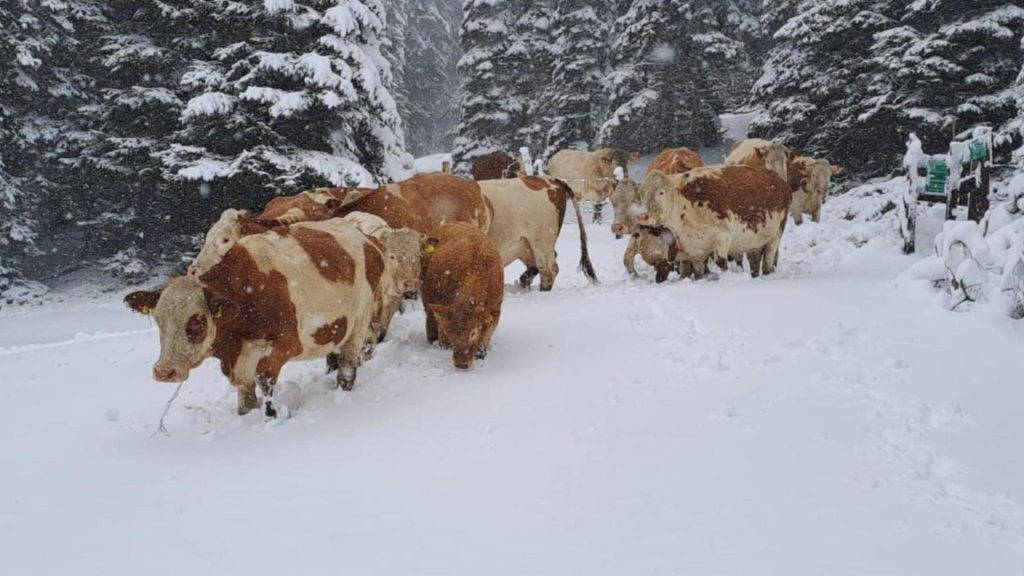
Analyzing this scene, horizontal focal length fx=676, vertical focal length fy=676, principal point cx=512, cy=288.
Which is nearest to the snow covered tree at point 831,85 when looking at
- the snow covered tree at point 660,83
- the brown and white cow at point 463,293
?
the snow covered tree at point 660,83

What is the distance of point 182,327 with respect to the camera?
3.87 meters

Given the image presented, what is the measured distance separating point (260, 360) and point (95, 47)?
16299 millimetres

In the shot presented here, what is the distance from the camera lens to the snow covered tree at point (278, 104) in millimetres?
12266

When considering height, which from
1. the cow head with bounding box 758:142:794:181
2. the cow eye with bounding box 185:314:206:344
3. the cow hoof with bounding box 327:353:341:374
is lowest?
the cow hoof with bounding box 327:353:341:374

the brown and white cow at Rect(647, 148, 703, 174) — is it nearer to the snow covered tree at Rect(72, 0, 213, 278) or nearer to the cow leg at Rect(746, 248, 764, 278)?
the cow leg at Rect(746, 248, 764, 278)

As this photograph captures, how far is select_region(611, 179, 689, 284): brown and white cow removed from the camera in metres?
8.62

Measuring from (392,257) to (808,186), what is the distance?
1274 centimetres

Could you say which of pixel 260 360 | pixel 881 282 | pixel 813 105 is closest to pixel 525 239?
pixel 881 282

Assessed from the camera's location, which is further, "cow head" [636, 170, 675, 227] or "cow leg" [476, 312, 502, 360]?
"cow head" [636, 170, 675, 227]

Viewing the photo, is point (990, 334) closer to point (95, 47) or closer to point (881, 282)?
point (881, 282)

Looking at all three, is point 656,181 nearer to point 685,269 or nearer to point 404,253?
point 685,269

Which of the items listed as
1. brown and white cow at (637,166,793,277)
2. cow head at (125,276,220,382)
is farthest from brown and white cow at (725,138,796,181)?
cow head at (125,276,220,382)

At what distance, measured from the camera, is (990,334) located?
195 inches

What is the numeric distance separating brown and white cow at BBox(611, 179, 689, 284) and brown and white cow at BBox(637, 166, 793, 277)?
7.1 inches
